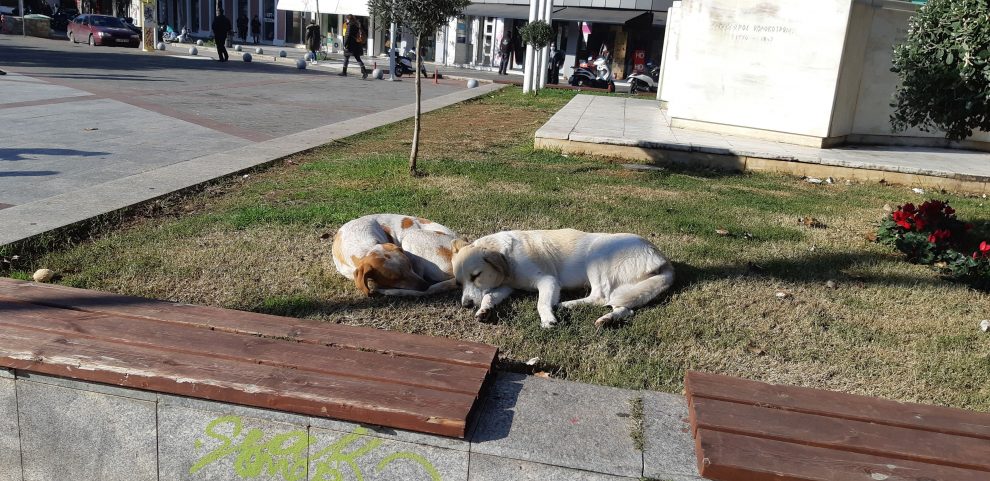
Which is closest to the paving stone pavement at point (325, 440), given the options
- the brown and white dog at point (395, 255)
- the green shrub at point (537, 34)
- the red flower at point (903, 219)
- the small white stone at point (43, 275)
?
the brown and white dog at point (395, 255)

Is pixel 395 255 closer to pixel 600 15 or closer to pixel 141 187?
pixel 141 187

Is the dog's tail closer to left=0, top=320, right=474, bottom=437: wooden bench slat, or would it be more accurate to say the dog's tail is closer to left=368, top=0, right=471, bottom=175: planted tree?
left=0, top=320, right=474, bottom=437: wooden bench slat

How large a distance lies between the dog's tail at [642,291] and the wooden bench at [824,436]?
4.48 feet

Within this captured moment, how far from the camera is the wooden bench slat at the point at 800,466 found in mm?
2508

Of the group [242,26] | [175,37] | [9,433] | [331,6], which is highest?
[331,6]

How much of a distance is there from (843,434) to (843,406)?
0.84 ft

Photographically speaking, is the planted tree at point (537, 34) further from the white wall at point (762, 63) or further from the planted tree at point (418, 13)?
the planted tree at point (418, 13)

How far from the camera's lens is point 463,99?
64.8ft

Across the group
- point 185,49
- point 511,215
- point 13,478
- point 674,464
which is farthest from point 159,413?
point 185,49

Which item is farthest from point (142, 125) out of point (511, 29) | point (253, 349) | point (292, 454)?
point (511, 29)

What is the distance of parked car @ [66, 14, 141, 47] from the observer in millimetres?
34906

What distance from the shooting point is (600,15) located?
36406mm

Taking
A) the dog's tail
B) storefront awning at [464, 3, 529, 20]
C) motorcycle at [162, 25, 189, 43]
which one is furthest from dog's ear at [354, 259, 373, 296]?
motorcycle at [162, 25, 189, 43]

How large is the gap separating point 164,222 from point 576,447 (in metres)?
4.61
